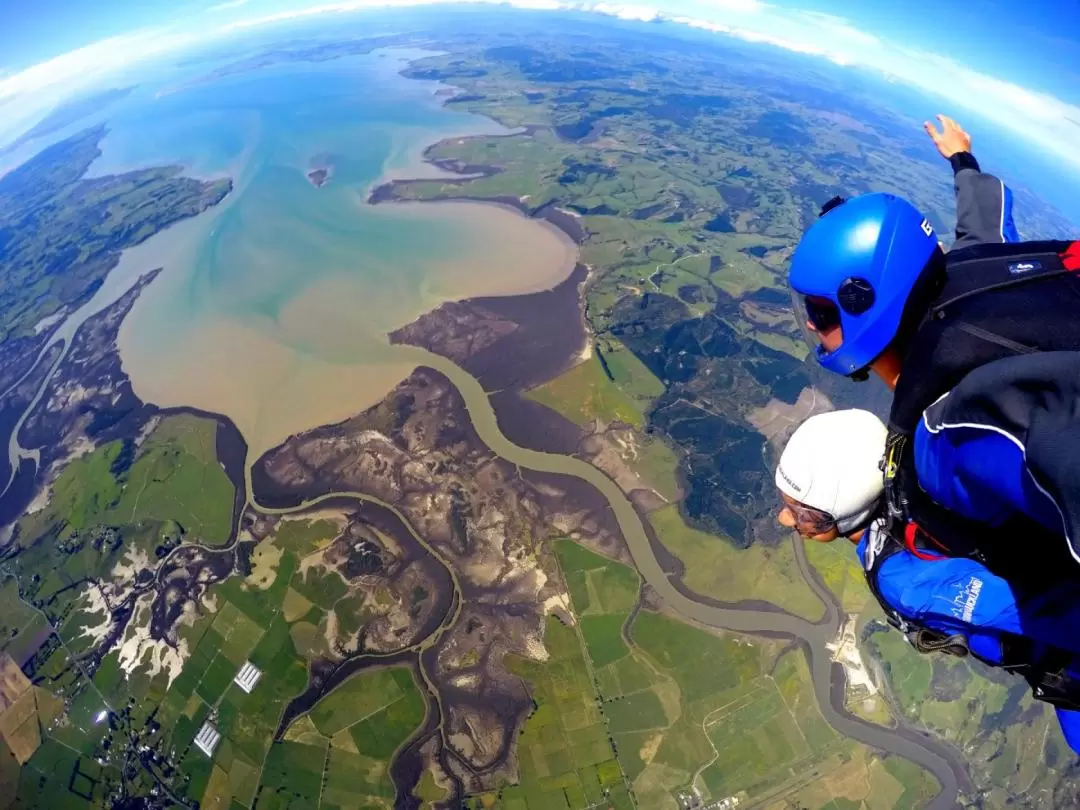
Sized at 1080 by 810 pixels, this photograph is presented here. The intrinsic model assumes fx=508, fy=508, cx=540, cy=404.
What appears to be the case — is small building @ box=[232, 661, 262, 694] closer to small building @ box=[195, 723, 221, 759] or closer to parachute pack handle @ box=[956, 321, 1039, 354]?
small building @ box=[195, 723, 221, 759]

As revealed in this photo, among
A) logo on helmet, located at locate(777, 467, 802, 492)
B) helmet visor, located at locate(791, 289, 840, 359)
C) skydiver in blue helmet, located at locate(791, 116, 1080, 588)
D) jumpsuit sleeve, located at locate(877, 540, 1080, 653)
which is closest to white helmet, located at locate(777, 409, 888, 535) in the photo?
logo on helmet, located at locate(777, 467, 802, 492)

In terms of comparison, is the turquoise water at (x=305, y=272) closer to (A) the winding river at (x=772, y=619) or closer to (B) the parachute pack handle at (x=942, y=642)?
(A) the winding river at (x=772, y=619)

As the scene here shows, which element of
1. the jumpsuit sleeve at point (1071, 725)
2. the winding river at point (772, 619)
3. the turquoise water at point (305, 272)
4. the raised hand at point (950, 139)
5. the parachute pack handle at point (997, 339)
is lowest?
the winding river at point (772, 619)

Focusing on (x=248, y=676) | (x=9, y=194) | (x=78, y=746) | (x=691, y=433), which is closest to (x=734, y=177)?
(x=691, y=433)

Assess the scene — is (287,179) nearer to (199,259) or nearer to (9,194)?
(199,259)

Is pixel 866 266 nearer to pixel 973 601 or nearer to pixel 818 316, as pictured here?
pixel 818 316

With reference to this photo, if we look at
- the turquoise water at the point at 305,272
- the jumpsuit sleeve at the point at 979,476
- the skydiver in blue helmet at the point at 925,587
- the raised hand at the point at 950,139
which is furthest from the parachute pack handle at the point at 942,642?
the turquoise water at the point at 305,272
